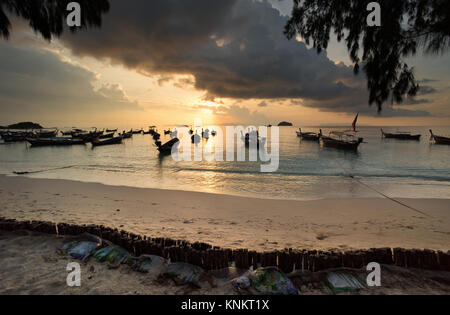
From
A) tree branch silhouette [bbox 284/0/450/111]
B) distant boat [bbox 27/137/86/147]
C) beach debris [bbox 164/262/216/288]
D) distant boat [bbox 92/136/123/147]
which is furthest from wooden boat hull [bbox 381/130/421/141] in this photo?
distant boat [bbox 27/137/86/147]

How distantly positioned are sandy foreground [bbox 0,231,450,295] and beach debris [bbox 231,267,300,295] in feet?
0.61

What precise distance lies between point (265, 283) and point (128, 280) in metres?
2.62

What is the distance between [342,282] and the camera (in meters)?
3.60

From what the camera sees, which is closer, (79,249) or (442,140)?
(79,249)

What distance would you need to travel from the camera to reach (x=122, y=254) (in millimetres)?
4426

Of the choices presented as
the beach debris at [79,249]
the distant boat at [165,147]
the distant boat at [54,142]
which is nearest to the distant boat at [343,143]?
the distant boat at [165,147]

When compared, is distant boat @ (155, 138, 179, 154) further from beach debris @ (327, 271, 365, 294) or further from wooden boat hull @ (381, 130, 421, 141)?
wooden boat hull @ (381, 130, 421, 141)

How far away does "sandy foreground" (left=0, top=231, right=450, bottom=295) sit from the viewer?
3467 millimetres

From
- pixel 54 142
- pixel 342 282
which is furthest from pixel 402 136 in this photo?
pixel 54 142

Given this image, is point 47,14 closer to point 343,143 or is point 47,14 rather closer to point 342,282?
point 342,282

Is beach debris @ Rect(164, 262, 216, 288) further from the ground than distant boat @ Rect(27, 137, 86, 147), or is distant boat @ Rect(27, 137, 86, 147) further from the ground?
distant boat @ Rect(27, 137, 86, 147)
